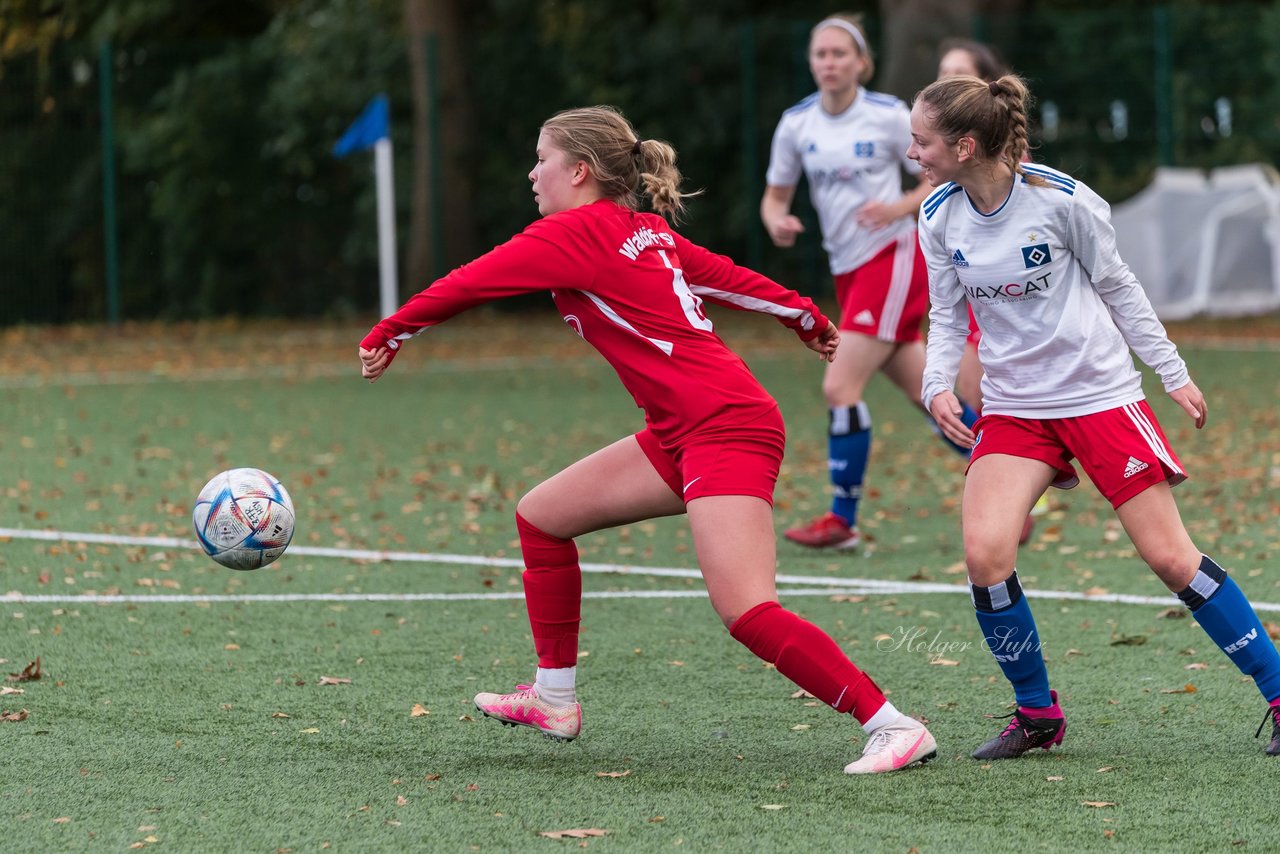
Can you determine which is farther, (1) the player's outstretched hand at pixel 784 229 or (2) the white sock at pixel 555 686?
(1) the player's outstretched hand at pixel 784 229

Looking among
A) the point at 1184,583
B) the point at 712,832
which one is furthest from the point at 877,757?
the point at 1184,583

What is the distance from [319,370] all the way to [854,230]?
396 inches

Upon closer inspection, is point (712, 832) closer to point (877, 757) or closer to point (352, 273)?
point (877, 757)

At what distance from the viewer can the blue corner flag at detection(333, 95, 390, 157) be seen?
66.3 feet

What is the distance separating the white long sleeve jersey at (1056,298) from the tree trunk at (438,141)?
716 inches

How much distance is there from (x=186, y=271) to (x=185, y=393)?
30.1ft

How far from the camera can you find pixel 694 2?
2453 centimetres

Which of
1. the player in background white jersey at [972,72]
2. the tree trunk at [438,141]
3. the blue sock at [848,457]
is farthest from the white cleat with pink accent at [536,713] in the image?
the tree trunk at [438,141]

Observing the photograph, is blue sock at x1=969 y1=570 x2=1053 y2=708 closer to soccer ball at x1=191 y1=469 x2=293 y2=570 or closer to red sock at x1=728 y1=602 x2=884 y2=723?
red sock at x1=728 y1=602 x2=884 y2=723

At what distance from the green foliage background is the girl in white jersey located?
17646 millimetres

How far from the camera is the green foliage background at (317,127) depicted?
23.1 m

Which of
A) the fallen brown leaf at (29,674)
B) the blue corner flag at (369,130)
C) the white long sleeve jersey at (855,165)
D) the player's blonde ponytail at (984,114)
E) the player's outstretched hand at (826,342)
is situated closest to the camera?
the player's blonde ponytail at (984,114)

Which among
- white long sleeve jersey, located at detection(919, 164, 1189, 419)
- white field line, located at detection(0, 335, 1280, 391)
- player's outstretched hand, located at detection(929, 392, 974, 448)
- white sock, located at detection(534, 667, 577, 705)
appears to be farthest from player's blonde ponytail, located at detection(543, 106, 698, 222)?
white field line, located at detection(0, 335, 1280, 391)

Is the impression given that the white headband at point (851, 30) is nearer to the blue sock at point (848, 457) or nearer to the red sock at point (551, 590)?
the blue sock at point (848, 457)
